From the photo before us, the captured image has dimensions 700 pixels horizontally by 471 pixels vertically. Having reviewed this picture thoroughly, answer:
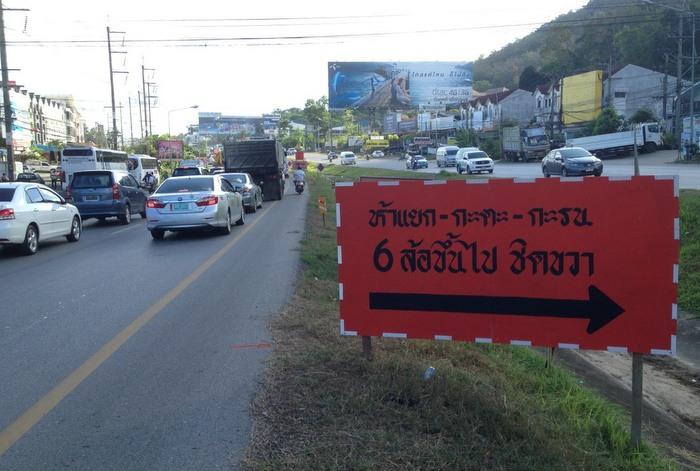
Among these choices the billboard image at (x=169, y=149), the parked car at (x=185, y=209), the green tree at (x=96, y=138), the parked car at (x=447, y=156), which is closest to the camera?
the parked car at (x=185, y=209)

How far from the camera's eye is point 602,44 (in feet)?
262

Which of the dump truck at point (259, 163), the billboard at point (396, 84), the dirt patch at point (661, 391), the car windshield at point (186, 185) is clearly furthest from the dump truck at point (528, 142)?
the dirt patch at point (661, 391)

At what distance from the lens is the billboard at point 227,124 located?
119 meters

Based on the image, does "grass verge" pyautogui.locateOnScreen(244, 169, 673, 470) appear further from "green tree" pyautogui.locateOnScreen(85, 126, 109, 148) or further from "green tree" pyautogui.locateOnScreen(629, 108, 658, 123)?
"green tree" pyautogui.locateOnScreen(85, 126, 109, 148)

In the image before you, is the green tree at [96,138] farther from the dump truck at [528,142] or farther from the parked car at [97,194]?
the parked car at [97,194]

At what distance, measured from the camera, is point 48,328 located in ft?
24.4

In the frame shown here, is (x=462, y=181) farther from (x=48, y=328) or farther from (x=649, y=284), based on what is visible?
(x=48, y=328)

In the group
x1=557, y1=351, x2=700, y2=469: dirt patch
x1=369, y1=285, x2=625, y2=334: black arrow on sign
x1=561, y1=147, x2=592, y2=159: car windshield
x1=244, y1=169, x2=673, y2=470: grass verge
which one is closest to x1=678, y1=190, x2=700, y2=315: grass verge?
x1=557, y1=351, x2=700, y2=469: dirt patch

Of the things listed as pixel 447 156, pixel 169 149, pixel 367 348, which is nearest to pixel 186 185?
pixel 367 348

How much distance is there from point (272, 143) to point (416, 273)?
2847 centimetres

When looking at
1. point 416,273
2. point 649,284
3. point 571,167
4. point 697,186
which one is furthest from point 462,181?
point 571,167

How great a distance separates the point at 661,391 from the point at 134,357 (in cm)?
591

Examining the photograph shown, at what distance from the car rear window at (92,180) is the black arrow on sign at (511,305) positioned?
1801cm

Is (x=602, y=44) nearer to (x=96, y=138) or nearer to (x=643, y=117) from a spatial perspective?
(x=643, y=117)
